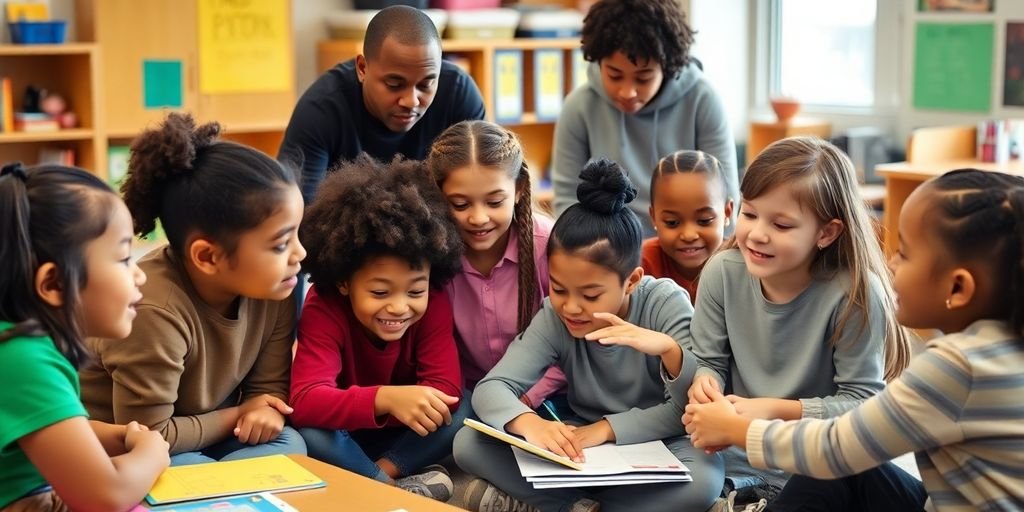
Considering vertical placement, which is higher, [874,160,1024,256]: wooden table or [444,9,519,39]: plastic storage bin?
[444,9,519,39]: plastic storage bin

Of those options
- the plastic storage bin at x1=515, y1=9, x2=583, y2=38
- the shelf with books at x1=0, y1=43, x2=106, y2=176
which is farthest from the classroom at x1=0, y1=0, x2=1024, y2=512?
the plastic storage bin at x1=515, y1=9, x2=583, y2=38

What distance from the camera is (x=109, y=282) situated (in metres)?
1.63

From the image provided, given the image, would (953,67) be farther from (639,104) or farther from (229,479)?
(229,479)

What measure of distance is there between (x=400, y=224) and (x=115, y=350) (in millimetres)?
551

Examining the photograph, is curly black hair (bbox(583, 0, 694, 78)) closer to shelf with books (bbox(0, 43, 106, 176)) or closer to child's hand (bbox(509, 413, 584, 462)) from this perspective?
child's hand (bbox(509, 413, 584, 462))

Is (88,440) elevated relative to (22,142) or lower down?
lower down

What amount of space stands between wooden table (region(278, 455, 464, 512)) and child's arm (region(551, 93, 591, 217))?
1538 mm

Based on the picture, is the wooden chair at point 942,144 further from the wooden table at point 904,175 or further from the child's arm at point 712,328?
the child's arm at point 712,328

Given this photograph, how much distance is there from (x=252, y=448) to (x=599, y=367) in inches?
26.3

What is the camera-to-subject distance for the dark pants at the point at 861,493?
180 centimetres

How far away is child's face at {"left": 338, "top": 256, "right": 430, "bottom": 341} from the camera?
2.22m

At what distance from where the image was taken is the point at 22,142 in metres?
4.39

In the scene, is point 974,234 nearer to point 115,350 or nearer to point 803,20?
point 115,350

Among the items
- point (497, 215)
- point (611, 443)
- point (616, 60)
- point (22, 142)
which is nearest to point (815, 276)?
point (611, 443)
